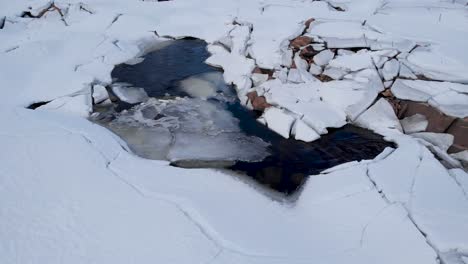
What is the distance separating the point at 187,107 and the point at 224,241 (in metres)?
2.60

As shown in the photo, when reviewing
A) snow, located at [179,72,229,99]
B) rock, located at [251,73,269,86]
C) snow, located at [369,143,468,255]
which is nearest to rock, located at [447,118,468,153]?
snow, located at [369,143,468,255]

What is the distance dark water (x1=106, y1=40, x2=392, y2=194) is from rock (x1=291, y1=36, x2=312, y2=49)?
1323 mm

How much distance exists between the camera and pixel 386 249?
10.1ft

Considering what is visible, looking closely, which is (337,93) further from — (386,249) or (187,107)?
(386,249)

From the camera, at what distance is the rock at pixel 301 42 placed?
6.03 m

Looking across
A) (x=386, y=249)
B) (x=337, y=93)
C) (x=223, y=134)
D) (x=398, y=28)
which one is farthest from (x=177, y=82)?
(x=386, y=249)

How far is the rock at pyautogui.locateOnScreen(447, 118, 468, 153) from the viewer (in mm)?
4453

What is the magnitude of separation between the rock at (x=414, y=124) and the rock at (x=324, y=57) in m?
1.40

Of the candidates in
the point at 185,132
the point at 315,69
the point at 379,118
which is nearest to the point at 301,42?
the point at 315,69

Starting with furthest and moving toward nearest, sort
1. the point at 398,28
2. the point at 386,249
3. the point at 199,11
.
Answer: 1. the point at 199,11
2. the point at 398,28
3. the point at 386,249

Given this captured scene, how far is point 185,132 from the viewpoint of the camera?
15.9 ft

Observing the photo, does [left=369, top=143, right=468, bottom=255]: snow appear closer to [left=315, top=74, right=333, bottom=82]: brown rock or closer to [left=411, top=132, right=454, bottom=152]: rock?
[left=411, top=132, right=454, bottom=152]: rock

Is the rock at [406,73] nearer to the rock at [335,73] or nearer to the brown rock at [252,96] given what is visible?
the rock at [335,73]

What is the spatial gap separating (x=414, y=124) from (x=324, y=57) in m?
1.60
